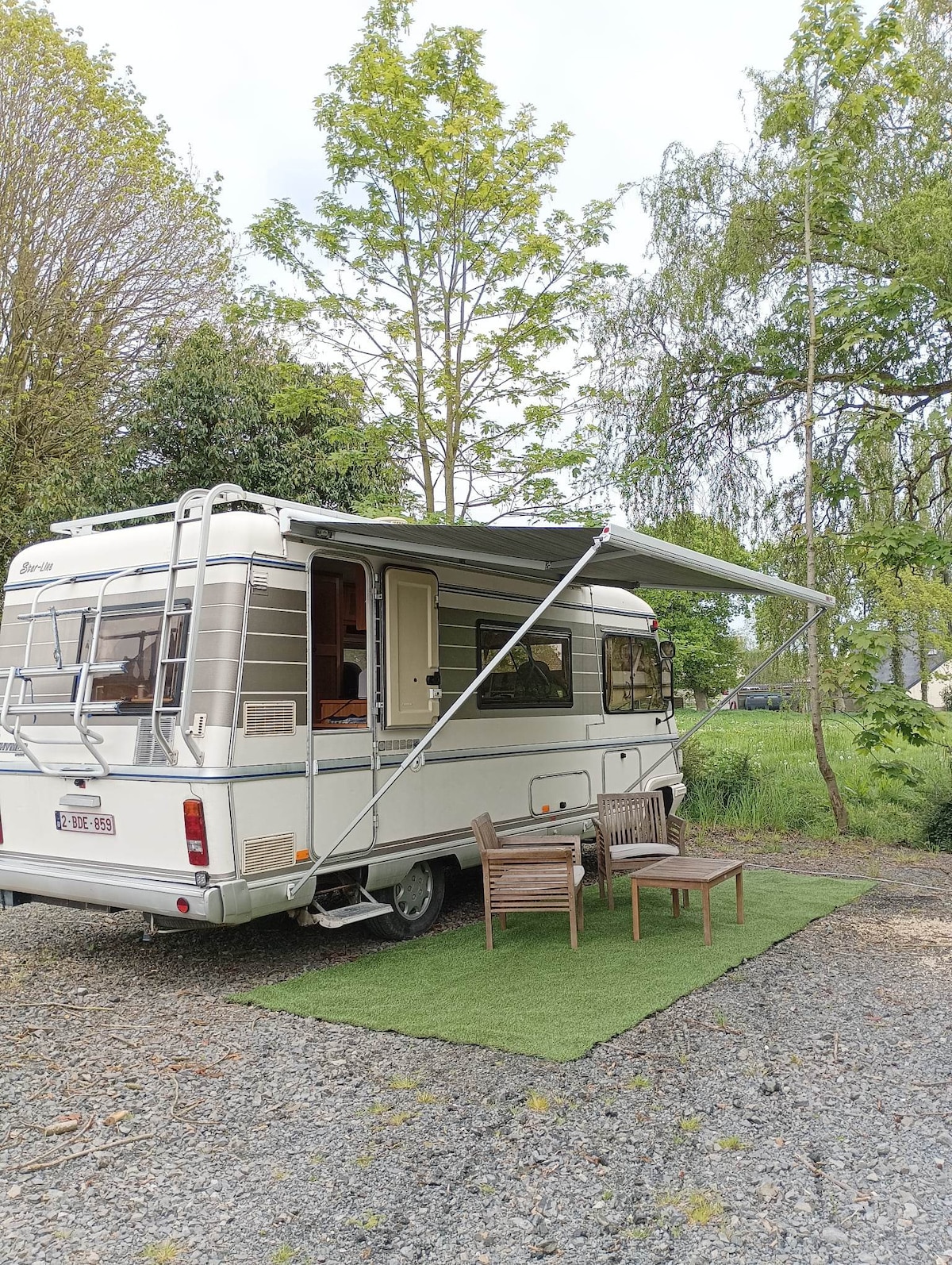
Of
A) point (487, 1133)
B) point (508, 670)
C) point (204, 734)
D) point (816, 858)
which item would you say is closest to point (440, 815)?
point (508, 670)

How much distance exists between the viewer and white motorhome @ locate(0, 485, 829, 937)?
494 centimetres

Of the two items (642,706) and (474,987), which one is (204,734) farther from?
(642,706)

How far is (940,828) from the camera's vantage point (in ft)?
30.8

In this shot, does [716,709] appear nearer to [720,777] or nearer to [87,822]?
[720,777]

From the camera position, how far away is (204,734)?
4.88m

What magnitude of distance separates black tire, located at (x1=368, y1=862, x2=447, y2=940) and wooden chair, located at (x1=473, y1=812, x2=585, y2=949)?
52 centimetres

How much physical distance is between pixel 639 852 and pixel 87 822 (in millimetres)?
3466

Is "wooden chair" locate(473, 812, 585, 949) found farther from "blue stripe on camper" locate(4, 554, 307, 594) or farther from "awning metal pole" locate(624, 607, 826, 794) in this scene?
"awning metal pole" locate(624, 607, 826, 794)

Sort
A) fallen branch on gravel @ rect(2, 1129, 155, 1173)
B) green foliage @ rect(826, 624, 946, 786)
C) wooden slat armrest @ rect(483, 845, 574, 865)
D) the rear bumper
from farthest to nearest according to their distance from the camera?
1. green foliage @ rect(826, 624, 946, 786)
2. wooden slat armrest @ rect(483, 845, 574, 865)
3. the rear bumper
4. fallen branch on gravel @ rect(2, 1129, 155, 1173)

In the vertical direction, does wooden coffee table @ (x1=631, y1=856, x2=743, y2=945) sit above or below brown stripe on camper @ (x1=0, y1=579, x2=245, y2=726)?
below

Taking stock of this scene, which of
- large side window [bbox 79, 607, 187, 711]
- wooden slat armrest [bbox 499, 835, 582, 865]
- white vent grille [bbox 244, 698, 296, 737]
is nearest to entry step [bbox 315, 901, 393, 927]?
wooden slat armrest [bbox 499, 835, 582, 865]

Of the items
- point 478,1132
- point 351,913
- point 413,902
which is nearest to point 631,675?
point 413,902

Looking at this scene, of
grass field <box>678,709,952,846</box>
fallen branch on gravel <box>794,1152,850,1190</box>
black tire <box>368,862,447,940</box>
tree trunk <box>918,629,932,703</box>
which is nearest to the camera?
fallen branch on gravel <box>794,1152,850,1190</box>

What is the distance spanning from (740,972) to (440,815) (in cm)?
195
